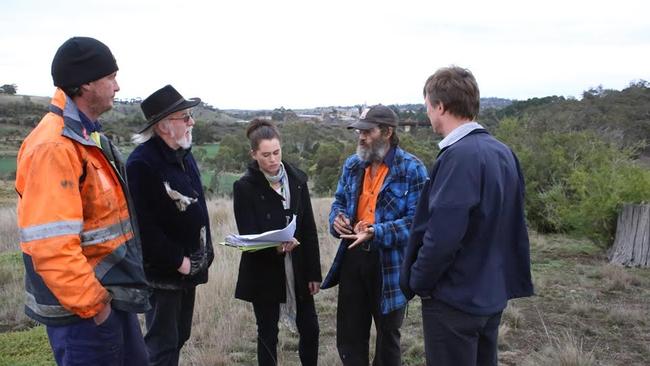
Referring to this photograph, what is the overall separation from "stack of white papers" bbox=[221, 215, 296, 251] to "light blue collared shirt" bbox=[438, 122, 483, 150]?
4.36 feet

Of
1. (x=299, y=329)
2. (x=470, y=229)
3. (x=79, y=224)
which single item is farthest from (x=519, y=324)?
(x=79, y=224)

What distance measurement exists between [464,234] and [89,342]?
5.75ft

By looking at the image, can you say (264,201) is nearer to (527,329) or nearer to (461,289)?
(461,289)

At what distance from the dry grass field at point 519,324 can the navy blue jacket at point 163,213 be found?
1511 millimetres

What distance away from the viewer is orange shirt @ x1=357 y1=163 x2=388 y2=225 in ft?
12.0

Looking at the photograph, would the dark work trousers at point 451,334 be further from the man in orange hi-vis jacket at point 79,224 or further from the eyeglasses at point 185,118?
the eyeglasses at point 185,118

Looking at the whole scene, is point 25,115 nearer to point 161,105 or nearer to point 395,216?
point 161,105

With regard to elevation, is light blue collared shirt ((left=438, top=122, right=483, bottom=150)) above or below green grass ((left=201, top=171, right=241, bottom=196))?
above

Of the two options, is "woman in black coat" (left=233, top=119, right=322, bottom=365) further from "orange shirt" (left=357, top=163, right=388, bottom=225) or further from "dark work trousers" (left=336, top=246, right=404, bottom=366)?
"orange shirt" (left=357, top=163, right=388, bottom=225)

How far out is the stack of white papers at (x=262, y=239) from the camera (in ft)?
11.9

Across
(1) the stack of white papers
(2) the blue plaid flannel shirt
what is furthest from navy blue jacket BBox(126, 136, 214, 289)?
(2) the blue plaid flannel shirt

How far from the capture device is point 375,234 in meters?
3.51

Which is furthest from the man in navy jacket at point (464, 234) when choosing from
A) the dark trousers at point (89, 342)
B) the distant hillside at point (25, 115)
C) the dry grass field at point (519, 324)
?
the distant hillside at point (25, 115)

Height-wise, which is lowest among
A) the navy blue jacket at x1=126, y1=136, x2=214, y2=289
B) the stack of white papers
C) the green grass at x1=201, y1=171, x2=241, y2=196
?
the green grass at x1=201, y1=171, x2=241, y2=196
